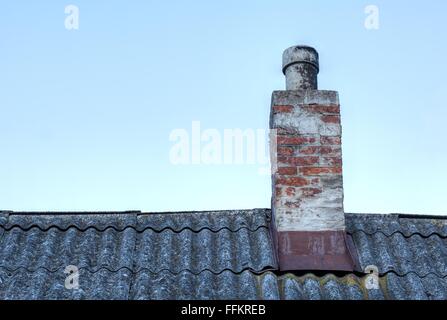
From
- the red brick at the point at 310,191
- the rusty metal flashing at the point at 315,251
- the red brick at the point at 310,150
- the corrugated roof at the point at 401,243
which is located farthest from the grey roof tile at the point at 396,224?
the red brick at the point at 310,150

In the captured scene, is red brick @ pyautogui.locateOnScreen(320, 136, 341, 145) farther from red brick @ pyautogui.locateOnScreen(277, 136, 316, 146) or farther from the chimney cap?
the chimney cap

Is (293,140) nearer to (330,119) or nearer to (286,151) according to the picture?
(286,151)

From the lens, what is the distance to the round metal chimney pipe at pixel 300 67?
20.1 ft

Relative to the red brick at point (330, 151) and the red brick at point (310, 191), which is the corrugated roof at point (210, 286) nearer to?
the red brick at point (310, 191)

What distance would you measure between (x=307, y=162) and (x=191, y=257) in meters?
1.15

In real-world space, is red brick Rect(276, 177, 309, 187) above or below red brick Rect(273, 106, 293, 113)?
below

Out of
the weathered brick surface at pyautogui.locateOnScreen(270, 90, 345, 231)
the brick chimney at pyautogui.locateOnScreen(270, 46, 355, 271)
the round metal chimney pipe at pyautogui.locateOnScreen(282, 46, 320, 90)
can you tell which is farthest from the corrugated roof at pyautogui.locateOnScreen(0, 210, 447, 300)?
the round metal chimney pipe at pyautogui.locateOnScreen(282, 46, 320, 90)

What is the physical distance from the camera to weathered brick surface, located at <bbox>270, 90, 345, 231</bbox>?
5520mm

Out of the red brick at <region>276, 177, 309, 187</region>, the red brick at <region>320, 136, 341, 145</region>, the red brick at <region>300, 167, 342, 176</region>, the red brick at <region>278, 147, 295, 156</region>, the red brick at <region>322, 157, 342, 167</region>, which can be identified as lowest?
the red brick at <region>276, 177, 309, 187</region>

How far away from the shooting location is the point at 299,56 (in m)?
6.22

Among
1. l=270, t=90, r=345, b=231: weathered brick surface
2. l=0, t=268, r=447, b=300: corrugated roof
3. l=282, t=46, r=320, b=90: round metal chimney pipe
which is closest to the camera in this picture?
l=0, t=268, r=447, b=300: corrugated roof

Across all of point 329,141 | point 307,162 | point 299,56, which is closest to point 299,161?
point 307,162
